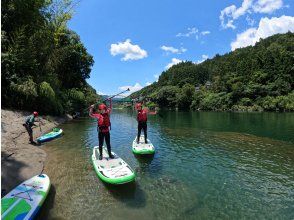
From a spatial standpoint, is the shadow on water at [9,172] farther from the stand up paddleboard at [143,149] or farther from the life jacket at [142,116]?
the life jacket at [142,116]

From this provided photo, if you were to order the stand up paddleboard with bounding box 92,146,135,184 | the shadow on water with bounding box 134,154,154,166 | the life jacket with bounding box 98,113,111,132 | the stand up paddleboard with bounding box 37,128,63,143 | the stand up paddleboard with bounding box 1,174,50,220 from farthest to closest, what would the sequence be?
the stand up paddleboard with bounding box 37,128,63,143, the shadow on water with bounding box 134,154,154,166, the life jacket with bounding box 98,113,111,132, the stand up paddleboard with bounding box 92,146,135,184, the stand up paddleboard with bounding box 1,174,50,220

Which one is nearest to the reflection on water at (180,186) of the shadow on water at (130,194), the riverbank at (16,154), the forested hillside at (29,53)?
the shadow on water at (130,194)

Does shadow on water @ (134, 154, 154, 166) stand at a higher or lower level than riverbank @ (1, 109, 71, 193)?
lower

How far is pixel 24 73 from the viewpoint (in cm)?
3228

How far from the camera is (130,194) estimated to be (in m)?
12.2

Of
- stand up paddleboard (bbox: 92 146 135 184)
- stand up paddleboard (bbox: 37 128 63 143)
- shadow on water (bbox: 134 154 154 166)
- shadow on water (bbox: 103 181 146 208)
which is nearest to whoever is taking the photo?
shadow on water (bbox: 103 181 146 208)

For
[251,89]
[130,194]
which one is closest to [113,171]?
[130,194]

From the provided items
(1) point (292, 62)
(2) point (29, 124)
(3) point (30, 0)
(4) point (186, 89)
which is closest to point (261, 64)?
(1) point (292, 62)

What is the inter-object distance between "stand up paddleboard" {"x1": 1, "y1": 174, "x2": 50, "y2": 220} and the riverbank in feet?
4.13

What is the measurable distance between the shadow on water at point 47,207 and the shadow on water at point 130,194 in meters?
2.47

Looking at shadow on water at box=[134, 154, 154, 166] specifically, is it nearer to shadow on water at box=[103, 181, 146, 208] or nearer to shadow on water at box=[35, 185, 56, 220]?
shadow on water at box=[103, 181, 146, 208]

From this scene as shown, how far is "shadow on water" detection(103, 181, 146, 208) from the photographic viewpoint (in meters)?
11.3

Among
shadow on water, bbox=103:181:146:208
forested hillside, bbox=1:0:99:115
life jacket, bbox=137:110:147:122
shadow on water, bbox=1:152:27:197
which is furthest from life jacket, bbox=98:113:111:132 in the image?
forested hillside, bbox=1:0:99:115

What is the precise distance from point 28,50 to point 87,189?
2390cm
